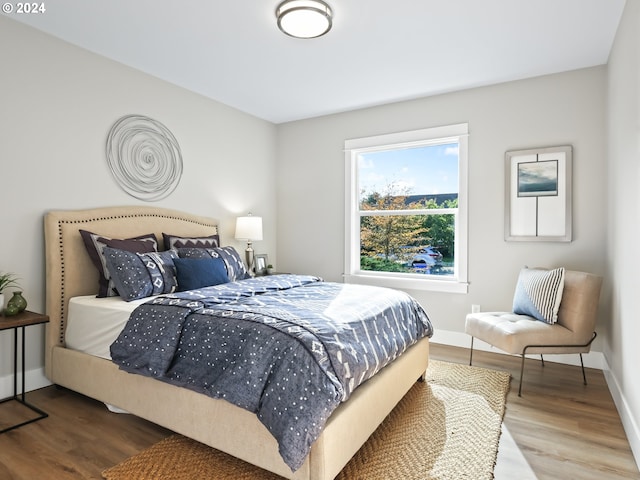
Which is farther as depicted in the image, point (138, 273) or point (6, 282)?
point (138, 273)

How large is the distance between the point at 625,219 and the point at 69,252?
370cm

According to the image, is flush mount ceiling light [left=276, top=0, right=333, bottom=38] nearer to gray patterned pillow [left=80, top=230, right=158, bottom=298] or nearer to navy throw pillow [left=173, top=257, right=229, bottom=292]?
navy throw pillow [left=173, top=257, right=229, bottom=292]

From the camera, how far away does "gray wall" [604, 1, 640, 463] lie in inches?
80.9

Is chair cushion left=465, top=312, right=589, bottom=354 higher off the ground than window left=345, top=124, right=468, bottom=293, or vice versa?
window left=345, top=124, right=468, bottom=293

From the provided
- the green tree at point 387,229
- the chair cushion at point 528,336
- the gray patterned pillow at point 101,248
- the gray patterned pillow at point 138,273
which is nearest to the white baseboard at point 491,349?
the chair cushion at point 528,336

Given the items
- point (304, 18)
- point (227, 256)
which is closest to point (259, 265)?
point (227, 256)

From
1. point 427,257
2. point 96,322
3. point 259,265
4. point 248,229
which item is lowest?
point 96,322

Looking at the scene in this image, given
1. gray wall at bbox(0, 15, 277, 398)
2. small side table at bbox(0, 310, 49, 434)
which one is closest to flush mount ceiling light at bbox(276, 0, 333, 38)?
gray wall at bbox(0, 15, 277, 398)

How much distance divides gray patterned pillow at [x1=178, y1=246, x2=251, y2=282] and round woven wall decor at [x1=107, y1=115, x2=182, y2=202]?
701 millimetres

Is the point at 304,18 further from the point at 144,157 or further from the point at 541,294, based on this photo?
the point at 541,294

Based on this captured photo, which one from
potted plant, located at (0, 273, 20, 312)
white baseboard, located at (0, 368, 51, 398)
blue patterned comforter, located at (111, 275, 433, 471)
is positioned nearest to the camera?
blue patterned comforter, located at (111, 275, 433, 471)

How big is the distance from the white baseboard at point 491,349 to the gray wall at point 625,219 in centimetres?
25

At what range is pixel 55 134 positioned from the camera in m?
2.86

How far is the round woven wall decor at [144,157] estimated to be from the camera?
10.7 ft
